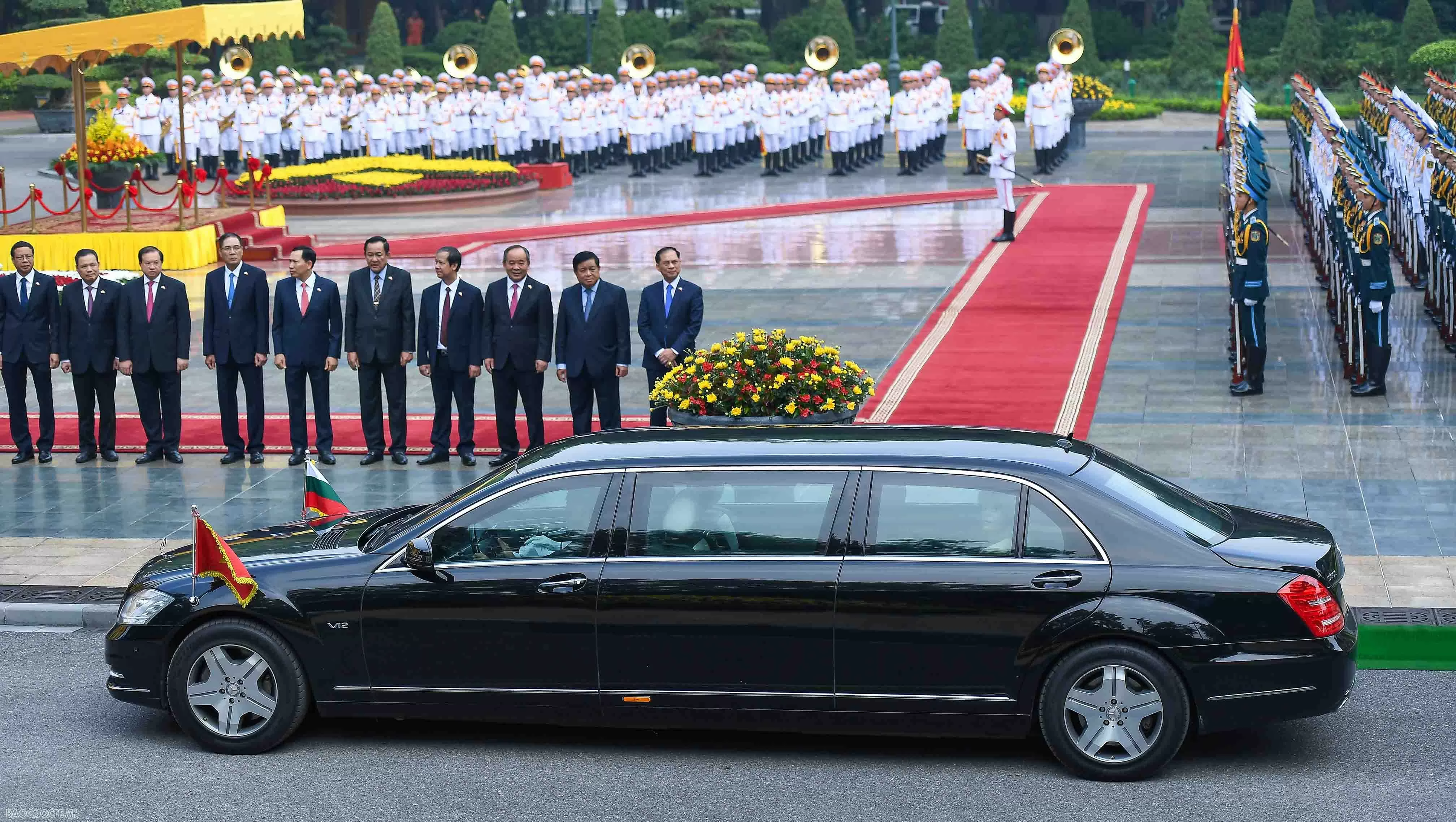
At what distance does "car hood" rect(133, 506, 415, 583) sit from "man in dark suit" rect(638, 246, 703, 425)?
13.7 ft

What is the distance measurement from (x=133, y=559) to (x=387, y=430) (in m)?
4.15

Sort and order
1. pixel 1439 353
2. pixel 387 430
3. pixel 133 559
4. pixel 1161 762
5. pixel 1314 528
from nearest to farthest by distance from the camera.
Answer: pixel 1161 762
pixel 1314 528
pixel 133 559
pixel 387 430
pixel 1439 353

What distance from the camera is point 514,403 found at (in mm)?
13211

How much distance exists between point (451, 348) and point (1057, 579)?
23.0ft

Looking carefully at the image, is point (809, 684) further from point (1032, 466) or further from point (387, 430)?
point (387, 430)

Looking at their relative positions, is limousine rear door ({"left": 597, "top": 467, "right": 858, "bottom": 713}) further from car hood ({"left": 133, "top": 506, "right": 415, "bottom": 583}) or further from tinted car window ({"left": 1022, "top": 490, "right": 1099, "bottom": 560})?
car hood ({"left": 133, "top": 506, "right": 415, "bottom": 583})

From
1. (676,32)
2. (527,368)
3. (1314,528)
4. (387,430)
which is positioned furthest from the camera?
(676,32)

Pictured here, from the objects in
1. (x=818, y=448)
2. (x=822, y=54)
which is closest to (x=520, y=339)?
(x=818, y=448)

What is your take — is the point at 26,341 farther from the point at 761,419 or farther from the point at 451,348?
the point at 761,419

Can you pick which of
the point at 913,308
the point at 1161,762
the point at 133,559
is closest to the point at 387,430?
the point at 133,559

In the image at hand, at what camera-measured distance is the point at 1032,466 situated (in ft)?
23.9

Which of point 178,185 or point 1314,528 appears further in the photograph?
point 178,185

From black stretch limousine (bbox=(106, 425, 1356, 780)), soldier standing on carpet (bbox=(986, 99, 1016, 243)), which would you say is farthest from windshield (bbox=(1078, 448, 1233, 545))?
soldier standing on carpet (bbox=(986, 99, 1016, 243))

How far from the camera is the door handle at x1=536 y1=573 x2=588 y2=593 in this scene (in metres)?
7.34
